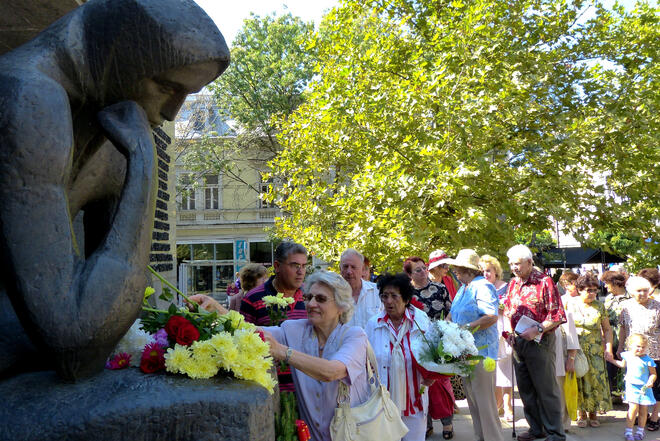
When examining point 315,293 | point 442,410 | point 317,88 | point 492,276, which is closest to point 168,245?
point 315,293

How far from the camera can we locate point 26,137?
142cm

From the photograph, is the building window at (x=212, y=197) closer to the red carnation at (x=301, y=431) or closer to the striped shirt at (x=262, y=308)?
the striped shirt at (x=262, y=308)

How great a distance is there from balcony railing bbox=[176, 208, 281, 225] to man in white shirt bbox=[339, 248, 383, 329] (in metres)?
23.7

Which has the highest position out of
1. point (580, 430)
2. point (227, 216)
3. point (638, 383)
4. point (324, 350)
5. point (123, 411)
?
point (227, 216)

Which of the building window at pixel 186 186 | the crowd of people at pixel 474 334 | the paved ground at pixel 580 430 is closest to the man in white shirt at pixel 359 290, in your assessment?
the crowd of people at pixel 474 334

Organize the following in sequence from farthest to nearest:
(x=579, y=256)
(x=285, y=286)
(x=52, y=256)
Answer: (x=579, y=256) < (x=285, y=286) < (x=52, y=256)

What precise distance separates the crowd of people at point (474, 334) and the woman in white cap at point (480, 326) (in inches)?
0.5

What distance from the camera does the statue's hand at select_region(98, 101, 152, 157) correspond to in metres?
1.56

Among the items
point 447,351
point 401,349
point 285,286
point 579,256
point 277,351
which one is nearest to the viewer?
point 277,351

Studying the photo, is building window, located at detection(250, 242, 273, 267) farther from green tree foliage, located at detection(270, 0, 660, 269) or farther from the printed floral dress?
the printed floral dress

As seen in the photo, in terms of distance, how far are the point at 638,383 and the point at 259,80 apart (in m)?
19.0

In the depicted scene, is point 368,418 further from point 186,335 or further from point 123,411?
point 123,411

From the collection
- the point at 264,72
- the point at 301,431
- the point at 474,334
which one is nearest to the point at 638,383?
the point at 474,334

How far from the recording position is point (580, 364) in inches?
284
